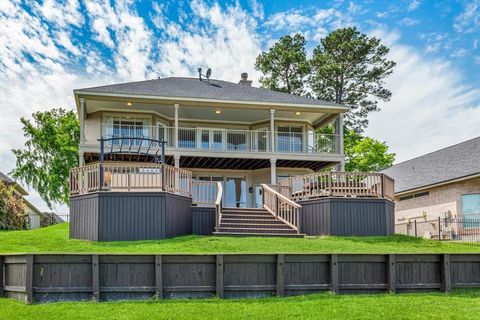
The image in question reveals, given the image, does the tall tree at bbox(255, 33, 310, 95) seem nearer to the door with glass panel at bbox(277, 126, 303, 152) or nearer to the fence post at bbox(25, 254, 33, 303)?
the door with glass panel at bbox(277, 126, 303, 152)

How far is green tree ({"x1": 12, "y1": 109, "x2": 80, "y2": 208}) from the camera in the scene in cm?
3884

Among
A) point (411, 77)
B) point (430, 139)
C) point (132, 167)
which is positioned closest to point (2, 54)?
point (132, 167)

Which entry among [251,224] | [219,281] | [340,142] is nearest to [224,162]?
[340,142]

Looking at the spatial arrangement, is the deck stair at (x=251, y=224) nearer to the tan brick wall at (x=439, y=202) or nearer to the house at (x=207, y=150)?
the house at (x=207, y=150)

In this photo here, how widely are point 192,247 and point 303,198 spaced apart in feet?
21.0

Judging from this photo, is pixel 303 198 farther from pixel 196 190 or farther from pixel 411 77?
pixel 411 77

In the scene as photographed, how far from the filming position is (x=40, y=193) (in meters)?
40.8

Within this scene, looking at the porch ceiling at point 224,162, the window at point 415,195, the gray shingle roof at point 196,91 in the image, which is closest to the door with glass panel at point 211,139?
the porch ceiling at point 224,162

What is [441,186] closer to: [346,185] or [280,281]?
[346,185]

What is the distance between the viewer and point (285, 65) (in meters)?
40.1

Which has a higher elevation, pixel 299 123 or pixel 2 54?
pixel 2 54

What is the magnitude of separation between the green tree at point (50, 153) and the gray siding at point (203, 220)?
22.8 metres

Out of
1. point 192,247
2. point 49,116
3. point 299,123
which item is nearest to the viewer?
point 192,247

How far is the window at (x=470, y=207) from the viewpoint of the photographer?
77.3ft
